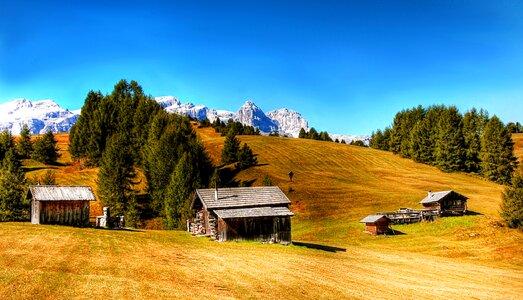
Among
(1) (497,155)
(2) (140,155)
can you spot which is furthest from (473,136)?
(2) (140,155)

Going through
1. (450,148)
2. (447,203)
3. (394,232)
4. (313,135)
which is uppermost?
(313,135)

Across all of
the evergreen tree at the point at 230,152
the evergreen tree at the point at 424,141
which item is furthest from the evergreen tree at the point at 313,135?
the evergreen tree at the point at 230,152

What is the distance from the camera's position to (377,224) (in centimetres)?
6500

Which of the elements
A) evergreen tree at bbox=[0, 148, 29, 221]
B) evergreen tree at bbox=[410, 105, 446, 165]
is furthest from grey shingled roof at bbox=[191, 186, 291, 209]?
evergreen tree at bbox=[410, 105, 446, 165]

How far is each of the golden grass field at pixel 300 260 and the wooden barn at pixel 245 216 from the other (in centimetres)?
285

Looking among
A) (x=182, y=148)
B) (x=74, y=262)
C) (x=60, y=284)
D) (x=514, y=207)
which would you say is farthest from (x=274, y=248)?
(x=182, y=148)

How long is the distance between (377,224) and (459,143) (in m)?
70.9

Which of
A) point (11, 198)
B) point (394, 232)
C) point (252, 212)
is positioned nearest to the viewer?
point (252, 212)

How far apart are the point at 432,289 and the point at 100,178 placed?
60464 mm

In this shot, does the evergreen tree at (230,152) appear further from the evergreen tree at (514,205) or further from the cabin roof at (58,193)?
the evergreen tree at (514,205)

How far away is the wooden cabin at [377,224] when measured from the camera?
64812 millimetres

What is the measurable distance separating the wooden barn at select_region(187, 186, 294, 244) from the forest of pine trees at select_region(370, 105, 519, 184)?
72.2m

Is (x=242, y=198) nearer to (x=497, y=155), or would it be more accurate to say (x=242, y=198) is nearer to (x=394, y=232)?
(x=394, y=232)

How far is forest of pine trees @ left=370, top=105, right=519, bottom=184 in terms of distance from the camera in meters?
115
